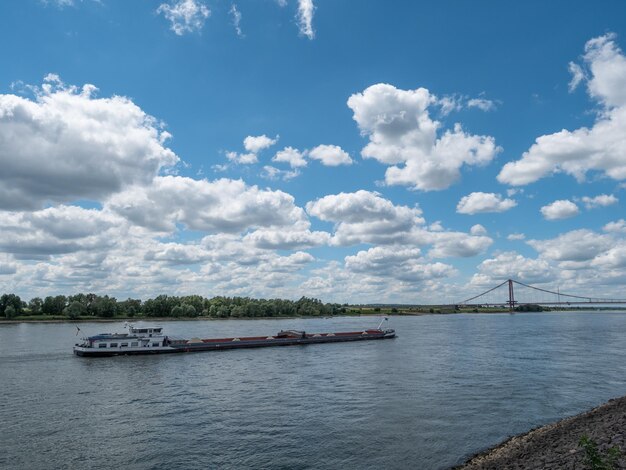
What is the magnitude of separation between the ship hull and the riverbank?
69.7 m

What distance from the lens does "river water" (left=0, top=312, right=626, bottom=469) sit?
29078 mm

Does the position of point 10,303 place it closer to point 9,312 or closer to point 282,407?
point 9,312

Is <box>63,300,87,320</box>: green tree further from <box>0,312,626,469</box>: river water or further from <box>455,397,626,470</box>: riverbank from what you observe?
<box>455,397,626,470</box>: riverbank

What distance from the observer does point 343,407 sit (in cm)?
4094

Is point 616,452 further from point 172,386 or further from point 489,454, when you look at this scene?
point 172,386

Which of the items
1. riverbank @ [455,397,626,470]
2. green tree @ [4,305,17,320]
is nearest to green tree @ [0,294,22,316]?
green tree @ [4,305,17,320]

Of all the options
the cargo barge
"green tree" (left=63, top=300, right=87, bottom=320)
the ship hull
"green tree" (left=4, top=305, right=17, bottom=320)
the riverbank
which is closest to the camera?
the riverbank

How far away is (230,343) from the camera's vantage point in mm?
94312

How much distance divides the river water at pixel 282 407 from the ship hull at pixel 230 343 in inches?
149

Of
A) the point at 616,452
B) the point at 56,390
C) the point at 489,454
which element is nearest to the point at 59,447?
the point at 56,390

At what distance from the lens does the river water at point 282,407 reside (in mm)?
29078

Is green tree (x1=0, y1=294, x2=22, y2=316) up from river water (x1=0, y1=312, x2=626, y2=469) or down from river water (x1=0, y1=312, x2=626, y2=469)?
up

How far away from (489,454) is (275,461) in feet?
43.1

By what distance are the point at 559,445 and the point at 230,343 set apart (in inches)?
3017
